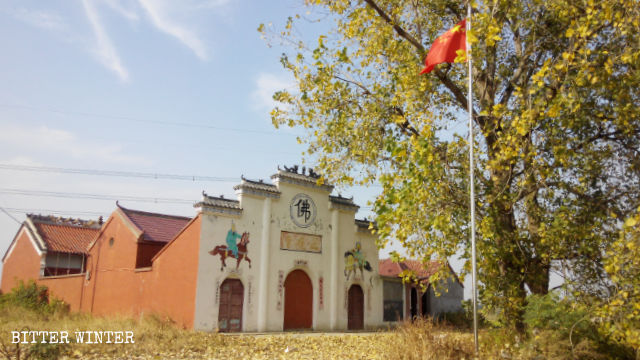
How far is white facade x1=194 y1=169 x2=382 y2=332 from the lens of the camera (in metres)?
19.0

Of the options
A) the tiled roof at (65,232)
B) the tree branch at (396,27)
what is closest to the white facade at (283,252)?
the tree branch at (396,27)

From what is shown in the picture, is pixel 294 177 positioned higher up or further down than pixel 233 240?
higher up

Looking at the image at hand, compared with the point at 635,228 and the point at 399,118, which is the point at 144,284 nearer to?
the point at 399,118

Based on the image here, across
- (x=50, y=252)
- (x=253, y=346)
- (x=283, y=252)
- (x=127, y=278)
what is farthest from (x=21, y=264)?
(x=253, y=346)

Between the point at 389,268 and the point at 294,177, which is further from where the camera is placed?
the point at 389,268

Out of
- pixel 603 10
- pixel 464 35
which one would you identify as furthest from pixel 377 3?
pixel 603 10

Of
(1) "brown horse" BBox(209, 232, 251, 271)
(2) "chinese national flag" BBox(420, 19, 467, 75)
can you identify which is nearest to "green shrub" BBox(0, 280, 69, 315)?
(1) "brown horse" BBox(209, 232, 251, 271)

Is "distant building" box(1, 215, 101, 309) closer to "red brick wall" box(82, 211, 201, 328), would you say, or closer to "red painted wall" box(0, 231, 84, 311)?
"red painted wall" box(0, 231, 84, 311)

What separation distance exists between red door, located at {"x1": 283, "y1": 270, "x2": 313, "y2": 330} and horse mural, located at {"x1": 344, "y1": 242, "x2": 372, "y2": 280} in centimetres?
205

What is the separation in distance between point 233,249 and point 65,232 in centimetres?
1746

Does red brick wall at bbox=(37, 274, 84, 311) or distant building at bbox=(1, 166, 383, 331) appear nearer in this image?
distant building at bbox=(1, 166, 383, 331)

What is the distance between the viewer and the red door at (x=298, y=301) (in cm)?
2067

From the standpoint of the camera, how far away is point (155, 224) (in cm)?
2505

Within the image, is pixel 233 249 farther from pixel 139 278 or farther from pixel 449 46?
pixel 449 46
